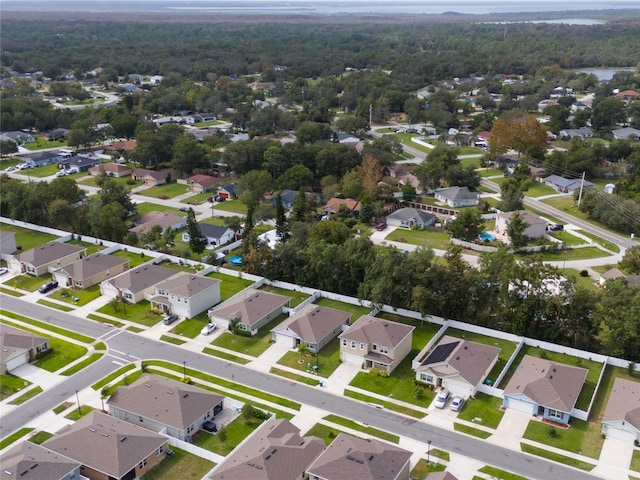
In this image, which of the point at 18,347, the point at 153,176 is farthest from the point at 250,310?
the point at 153,176

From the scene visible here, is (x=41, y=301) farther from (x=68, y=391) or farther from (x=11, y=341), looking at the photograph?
(x=68, y=391)

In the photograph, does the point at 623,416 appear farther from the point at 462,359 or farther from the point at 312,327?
the point at 312,327

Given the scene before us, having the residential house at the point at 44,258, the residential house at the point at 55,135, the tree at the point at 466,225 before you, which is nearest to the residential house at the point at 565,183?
the tree at the point at 466,225

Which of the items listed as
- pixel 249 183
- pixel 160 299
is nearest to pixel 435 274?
pixel 160 299

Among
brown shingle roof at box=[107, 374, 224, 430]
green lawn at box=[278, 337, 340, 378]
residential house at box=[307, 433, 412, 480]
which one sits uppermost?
residential house at box=[307, 433, 412, 480]

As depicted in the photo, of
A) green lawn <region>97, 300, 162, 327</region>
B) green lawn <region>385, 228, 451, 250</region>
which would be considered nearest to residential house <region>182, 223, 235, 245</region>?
green lawn <region>97, 300, 162, 327</region>

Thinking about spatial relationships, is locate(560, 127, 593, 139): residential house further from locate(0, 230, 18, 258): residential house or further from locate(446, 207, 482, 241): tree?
locate(0, 230, 18, 258): residential house
